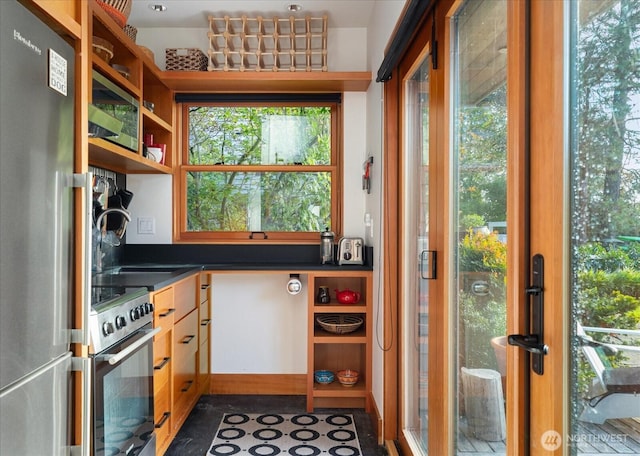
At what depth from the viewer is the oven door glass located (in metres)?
1.50

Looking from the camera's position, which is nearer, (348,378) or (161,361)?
(161,361)

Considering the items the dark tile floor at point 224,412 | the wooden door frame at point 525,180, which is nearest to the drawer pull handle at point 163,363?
the dark tile floor at point 224,412

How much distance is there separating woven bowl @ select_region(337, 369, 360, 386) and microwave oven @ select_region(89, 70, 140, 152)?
6.26 ft

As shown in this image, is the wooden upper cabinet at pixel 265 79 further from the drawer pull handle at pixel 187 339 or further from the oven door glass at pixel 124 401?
the oven door glass at pixel 124 401

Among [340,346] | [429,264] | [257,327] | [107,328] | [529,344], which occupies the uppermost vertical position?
[429,264]

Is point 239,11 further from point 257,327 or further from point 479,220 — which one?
point 479,220

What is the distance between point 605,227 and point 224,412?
2.59m

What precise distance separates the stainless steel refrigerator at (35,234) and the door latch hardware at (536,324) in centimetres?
119

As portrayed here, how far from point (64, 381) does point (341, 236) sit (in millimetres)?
2105

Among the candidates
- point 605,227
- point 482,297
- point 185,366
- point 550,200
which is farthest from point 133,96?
point 605,227

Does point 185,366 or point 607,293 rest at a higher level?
point 607,293

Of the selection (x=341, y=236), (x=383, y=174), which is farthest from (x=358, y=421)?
(x=383, y=174)

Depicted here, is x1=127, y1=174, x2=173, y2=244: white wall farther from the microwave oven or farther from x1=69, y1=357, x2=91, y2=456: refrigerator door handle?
x1=69, y1=357, x2=91, y2=456: refrigerator door handle

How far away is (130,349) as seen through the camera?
1.65 metres
